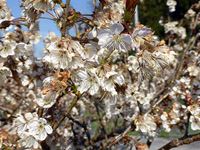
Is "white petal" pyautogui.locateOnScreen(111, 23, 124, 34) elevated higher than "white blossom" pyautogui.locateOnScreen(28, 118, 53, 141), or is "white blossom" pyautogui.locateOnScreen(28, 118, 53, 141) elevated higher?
"white petal" pyautogui.locateOnScreen(111, 23, 124, 34)

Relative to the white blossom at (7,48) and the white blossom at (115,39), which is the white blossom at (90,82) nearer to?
the white blossom at (115,39)

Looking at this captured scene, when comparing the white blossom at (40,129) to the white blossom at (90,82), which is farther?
the white blossom at (40,129)

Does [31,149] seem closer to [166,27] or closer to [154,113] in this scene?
[154,113]

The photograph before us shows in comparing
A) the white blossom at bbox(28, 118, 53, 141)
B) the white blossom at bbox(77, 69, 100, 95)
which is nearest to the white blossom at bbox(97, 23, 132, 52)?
the white blossom at bbox(77, 69, 100, 95)

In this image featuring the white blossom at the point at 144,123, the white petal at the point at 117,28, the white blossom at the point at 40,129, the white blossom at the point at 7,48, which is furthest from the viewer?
the white blossom at the point at 144,123

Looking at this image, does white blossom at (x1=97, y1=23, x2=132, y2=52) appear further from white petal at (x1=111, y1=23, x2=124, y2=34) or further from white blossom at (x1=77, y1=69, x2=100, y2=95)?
white blossom at (x1=77, y1=69, x2=100, y2=95)

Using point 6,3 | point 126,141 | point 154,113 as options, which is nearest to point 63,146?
point 154,113

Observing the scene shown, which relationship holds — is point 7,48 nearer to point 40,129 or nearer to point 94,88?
point 40,129

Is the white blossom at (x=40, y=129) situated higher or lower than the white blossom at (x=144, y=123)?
higher

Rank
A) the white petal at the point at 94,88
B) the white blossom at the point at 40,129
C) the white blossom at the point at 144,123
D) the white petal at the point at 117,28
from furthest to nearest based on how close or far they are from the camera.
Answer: the white blossom at the point at 144,123 < the white blossom at the point at 40,129 < the white petal at the point at 94,88 < the white petal at the point at 117,28

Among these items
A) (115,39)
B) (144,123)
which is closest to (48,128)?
(115,39)


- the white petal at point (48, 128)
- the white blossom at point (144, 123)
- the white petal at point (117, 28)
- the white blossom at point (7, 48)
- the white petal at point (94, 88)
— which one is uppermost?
the white petal at point (117, 28)

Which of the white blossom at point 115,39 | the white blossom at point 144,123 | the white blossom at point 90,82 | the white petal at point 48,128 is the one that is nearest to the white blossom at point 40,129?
the white petal at point 48,128
